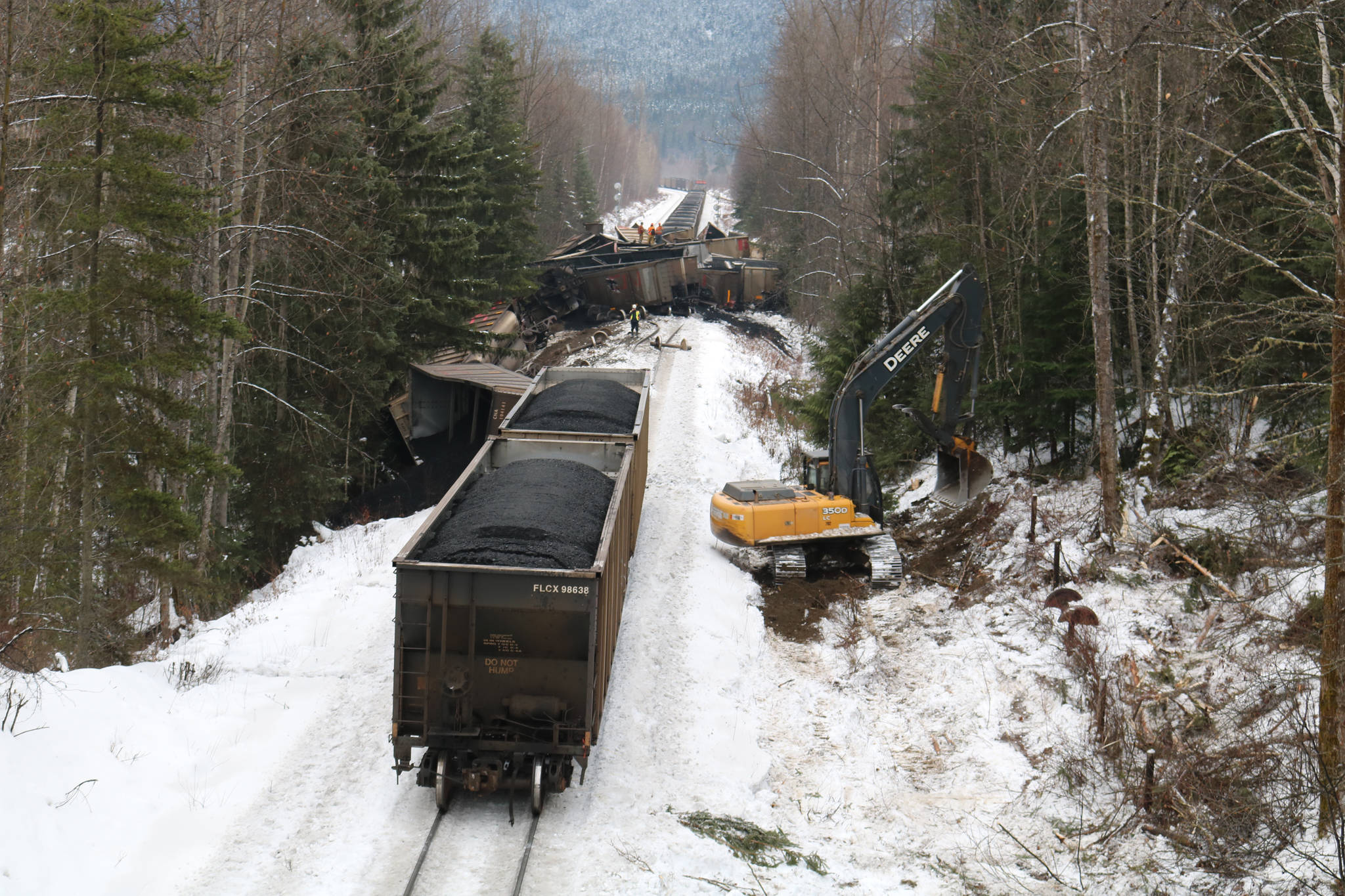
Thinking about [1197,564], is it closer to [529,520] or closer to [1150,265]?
[1150,265]

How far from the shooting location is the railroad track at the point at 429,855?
309 inches

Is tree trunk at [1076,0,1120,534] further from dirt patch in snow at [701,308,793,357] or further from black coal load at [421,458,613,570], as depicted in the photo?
dirt patch in snow at [701,308,793,357]

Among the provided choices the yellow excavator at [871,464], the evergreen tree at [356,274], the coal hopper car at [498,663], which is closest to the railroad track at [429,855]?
the coal hopper car at [498,663]

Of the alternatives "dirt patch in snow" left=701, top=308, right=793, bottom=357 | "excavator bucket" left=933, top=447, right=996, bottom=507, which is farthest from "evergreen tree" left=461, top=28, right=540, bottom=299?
"excavator bucket" left=933, top=447, right=996, bottom=507

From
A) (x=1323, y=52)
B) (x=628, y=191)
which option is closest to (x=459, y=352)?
(x=1323, y=52)

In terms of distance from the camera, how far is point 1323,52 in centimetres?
710

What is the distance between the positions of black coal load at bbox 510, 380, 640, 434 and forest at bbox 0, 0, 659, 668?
413 cm

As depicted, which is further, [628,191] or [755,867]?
[628,191]

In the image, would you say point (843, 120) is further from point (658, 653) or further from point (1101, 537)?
point (658, 653)

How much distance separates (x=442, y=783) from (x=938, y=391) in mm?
10191

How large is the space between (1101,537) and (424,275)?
56.3 feet

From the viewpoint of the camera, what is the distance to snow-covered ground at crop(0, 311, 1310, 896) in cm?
815

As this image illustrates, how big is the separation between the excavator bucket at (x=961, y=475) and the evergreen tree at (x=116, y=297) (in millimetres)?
11172

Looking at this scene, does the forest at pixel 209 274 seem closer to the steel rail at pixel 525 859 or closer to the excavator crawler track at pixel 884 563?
the steel rail at pixel 525 859
